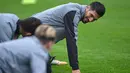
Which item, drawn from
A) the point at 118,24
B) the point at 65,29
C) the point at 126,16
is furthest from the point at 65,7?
the point at 126,16

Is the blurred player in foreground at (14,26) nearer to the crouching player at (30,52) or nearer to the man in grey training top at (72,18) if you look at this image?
the man in grey training top at (72,18)

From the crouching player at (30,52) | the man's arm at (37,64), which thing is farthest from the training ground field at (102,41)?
the man's arm at (37,64)

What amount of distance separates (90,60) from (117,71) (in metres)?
0.70

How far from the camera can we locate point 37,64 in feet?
10.8

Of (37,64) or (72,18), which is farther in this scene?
(72,18)

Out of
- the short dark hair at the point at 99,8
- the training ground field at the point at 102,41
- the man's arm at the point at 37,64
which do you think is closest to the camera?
the man's arm at the point at 37,64

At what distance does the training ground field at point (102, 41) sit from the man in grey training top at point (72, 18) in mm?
1193

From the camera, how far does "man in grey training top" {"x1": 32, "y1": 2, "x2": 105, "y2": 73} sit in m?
4.55

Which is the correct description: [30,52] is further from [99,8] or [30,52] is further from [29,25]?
[99,8]

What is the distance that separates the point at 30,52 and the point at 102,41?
432 cm

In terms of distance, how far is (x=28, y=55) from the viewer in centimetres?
336

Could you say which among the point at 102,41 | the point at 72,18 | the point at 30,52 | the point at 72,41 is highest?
the point at 30,52

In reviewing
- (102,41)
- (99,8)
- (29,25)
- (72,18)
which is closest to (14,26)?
(29,25)

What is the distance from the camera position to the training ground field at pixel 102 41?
6.04 meters
